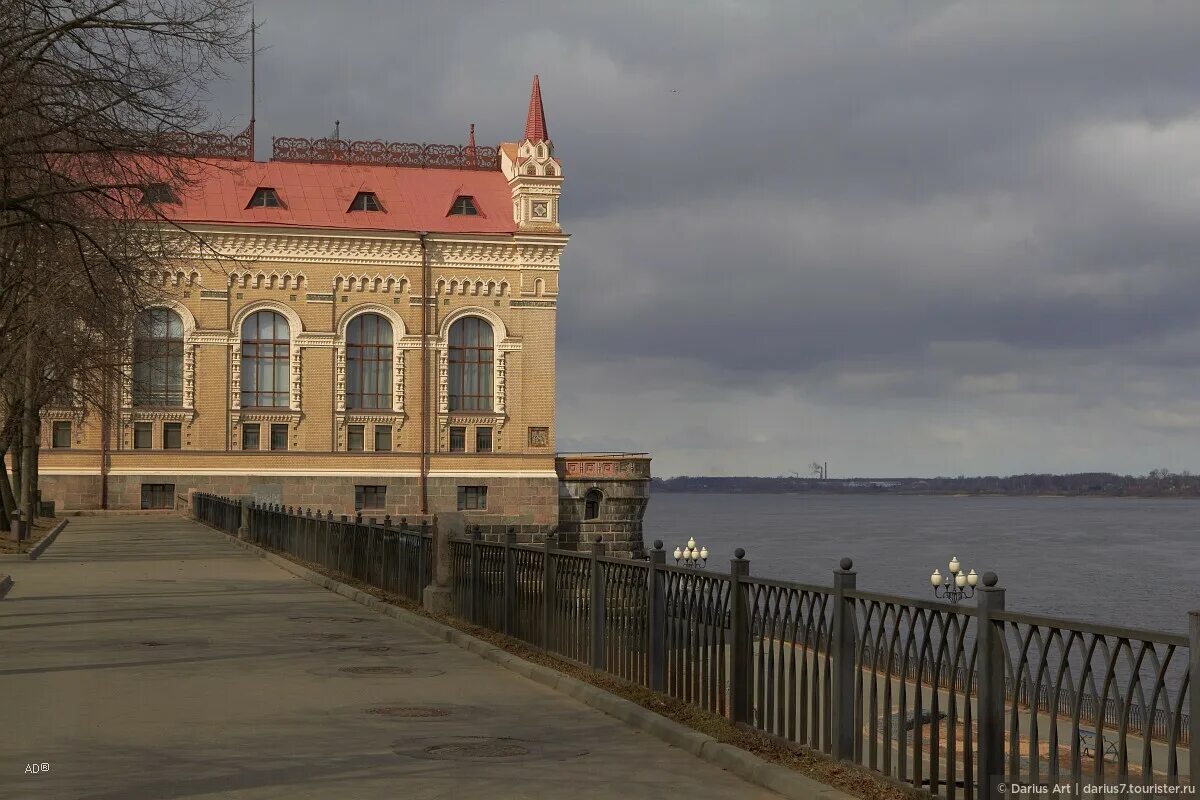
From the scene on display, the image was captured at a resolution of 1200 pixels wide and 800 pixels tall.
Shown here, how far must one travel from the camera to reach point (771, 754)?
8.62m

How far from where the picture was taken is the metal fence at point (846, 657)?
619 centimetres

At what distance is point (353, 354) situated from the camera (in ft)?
222

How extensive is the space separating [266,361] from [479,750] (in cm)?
5940

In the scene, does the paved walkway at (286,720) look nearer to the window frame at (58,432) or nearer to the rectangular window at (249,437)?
the window frame at (58,432)

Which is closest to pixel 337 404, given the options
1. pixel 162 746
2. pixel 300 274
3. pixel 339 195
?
pixel 300 274

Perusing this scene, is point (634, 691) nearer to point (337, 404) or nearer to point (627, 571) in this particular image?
point (627, 571)

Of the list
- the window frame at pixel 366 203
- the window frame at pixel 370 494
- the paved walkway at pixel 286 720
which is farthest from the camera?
the window frame at pixel 366 203

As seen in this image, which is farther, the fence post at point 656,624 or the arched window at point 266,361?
the arched window at point 266,361

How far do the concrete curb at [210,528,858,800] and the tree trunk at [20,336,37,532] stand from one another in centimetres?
1924

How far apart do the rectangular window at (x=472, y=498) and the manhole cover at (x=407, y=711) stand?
5640cm

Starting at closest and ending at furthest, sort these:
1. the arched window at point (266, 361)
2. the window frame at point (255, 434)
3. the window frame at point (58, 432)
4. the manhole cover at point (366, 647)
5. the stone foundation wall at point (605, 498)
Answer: the manhole cover at point (366, 647) < the window frame at point (58, 432) < the window frame at point (255, 434) < the arched window at point (266, 361) < the stone foundation wall at point (605, 498)

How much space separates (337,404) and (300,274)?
641 centimetres

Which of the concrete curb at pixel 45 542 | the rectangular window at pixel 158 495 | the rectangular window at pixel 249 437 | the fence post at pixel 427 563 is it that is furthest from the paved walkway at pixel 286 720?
the rectangular window at pixel 249 437

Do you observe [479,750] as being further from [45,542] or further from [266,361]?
[266,361]
